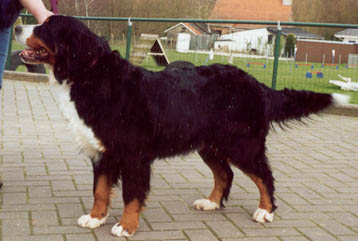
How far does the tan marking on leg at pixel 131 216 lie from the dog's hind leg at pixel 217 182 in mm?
799

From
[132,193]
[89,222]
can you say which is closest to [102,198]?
[89,222]

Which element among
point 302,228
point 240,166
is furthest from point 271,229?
point 240,166

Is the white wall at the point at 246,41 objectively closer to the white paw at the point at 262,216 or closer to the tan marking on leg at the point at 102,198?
→ the white paw at the point at 262,216

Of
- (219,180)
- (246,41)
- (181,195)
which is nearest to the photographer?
(219,180)

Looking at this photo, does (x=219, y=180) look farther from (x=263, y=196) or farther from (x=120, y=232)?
(x=120, y=232)

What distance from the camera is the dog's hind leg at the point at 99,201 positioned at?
349cm

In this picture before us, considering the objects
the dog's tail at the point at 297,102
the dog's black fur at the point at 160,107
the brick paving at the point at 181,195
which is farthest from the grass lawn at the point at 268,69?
the dog's black fur at the point at 160,107

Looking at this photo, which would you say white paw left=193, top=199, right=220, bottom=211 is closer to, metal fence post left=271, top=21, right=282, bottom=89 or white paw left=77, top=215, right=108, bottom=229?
white paw left=77, top=215, right=108, bottom=229

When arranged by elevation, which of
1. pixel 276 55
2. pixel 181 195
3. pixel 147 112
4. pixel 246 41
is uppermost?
pixel 246 41

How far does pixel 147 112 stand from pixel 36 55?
847mm

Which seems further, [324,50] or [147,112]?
[324,50]

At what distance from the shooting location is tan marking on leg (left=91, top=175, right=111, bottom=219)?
3492 mm

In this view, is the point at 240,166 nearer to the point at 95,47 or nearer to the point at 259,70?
the point at 95,47

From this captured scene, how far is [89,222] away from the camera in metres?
3.52
